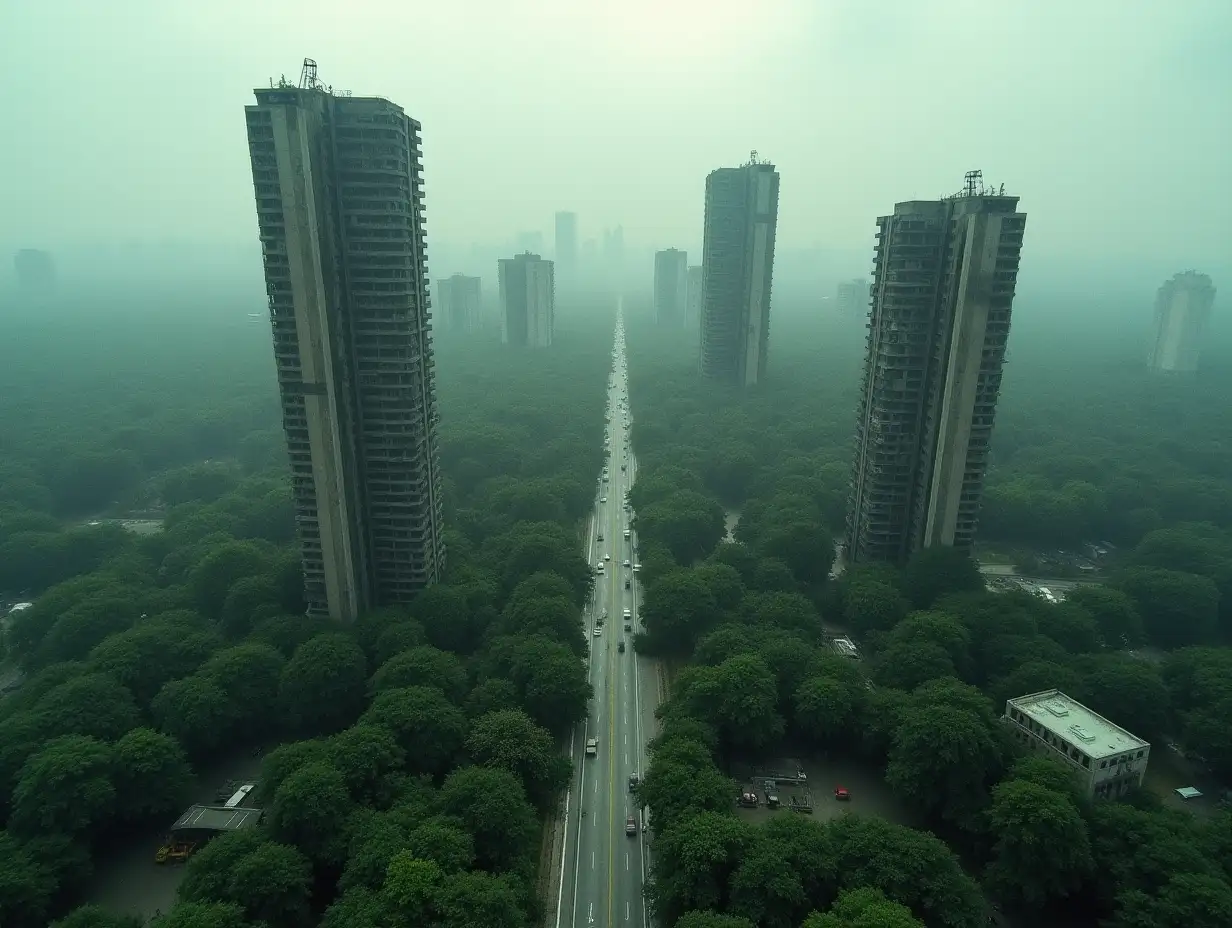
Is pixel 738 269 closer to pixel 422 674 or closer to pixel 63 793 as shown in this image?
pixel 422 674

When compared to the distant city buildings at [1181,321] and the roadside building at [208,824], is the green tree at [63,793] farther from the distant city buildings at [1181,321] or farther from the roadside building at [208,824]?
the distant city buildings at [1181,321]

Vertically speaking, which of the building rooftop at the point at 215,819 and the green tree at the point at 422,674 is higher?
the green tree at the point at 422,674

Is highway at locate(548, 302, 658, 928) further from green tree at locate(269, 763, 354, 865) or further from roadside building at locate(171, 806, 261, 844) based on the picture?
roadside building at locate(171, 806, 261, 844)

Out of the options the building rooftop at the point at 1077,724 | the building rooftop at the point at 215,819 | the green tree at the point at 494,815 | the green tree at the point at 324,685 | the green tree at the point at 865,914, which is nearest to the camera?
the green tree at the point at 865,914

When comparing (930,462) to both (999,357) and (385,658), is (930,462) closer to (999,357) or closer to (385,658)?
(999,357)

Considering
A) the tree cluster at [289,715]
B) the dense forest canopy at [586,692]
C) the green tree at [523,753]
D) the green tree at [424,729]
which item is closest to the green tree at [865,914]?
the dense forest canopy at [586,692]

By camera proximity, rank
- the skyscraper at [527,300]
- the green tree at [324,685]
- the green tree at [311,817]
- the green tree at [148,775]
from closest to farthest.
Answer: the green tree at [311,817] → the green tree at [148,775] → the green tree at [324,685] → the skyscraper at [527,300]

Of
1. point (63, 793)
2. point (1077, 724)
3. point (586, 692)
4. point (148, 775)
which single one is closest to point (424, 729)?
point (586, 692)
